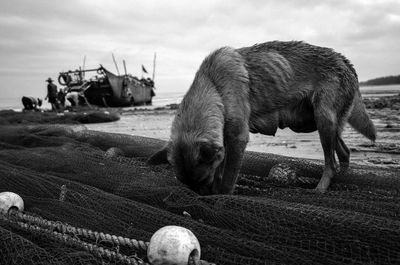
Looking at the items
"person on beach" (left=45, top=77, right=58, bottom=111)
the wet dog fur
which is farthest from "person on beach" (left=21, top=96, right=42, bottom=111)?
the wet dog fur

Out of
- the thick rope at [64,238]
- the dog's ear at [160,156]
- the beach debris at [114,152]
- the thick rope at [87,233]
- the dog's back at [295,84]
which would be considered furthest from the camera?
the beach debris at [114,152]

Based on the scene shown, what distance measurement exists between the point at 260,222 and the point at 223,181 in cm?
121

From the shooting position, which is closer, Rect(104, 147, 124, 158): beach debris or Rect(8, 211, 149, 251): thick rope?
Rect(8, 211, 149, 251): thick rope

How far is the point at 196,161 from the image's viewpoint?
3.59m

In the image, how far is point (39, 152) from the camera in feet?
18.7

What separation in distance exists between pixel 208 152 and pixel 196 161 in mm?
148

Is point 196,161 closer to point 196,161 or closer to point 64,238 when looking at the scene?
point 196,161

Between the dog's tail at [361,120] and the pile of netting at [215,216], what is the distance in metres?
0.80

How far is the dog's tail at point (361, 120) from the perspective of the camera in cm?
492

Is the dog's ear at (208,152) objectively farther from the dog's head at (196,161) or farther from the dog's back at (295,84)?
the dog's back at (295,84)

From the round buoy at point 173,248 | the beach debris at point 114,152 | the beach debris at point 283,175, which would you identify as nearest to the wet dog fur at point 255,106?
the beach debris at point 283,175

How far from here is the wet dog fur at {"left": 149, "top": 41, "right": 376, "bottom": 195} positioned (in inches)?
148

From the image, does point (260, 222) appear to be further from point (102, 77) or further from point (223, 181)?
point (102, 77)

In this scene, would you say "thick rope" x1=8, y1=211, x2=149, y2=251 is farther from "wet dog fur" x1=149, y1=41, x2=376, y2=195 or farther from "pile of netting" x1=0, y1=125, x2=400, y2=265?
"wet dog fur" x1=149, y1=41, x2=376, y2=195
